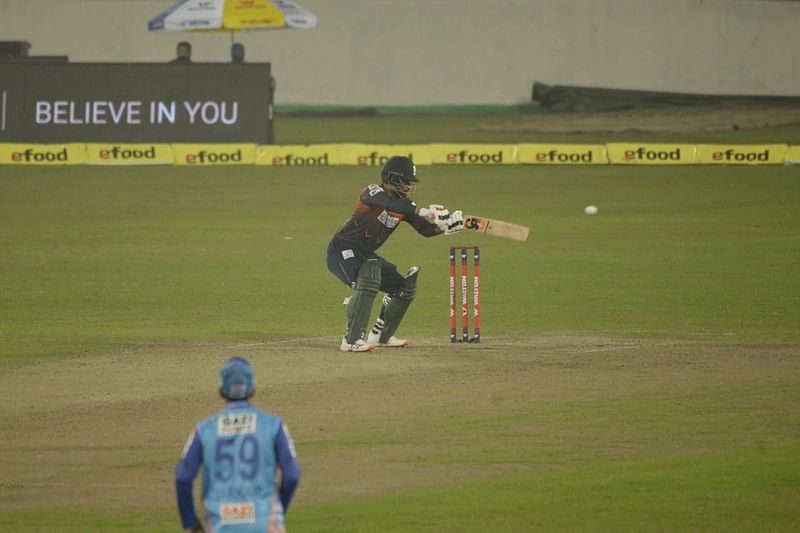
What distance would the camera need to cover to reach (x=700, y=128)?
144 ft

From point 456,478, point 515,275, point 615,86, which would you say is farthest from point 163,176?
point 456,478

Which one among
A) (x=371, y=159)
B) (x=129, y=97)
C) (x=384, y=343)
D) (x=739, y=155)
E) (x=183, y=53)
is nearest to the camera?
(x=384, y=343)

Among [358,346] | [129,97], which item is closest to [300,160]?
[129,97]

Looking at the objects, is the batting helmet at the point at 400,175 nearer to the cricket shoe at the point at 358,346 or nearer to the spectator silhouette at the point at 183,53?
the cricket shoe at the point at 358,346

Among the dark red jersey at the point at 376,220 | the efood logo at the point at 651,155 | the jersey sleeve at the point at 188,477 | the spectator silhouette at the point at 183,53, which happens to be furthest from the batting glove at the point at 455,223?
the efood logo at the point at 651,155

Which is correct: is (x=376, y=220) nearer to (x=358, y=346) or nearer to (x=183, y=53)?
(x=358, y=346)

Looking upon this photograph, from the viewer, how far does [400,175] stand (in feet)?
48.7

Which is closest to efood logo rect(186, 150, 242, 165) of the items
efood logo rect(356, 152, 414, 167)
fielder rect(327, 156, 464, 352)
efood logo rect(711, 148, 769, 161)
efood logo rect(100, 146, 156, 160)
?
efood logo rect(100, 146, 156, 160)

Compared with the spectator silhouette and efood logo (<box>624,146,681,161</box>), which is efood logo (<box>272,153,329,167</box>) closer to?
the spectator silhouette

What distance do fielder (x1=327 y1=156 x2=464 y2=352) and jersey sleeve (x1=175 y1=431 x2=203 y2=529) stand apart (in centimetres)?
815

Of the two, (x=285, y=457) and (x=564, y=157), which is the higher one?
(x=564, y=157)

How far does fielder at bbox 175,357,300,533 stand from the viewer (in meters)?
6.73

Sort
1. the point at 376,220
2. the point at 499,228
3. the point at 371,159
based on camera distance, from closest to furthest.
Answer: the point at 499,228
the point at 376,220
the point at 371,159

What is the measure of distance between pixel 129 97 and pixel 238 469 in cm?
3095
